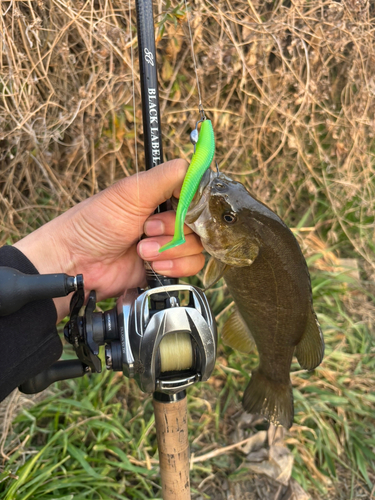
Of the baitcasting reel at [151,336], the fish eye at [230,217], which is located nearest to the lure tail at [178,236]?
the baitcasting reel at [151,336]

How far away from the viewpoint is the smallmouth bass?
129 centimetres

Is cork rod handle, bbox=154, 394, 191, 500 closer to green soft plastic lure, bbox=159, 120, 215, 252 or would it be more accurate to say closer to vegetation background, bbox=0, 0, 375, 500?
vegetation background, bbox=0, 0, 375, 500

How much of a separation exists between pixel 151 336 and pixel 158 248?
41 centimetres

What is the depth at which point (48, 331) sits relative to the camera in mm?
1276

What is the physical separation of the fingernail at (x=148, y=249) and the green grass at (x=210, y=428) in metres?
1.02

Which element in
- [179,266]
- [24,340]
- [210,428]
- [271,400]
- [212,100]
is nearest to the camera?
[24,340]

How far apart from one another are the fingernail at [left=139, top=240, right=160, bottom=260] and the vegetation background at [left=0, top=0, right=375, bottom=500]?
1026mm

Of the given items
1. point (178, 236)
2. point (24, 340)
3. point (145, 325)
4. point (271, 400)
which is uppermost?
point (178, 236)

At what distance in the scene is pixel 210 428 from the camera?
2.21 metres

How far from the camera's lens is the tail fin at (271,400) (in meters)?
1.62

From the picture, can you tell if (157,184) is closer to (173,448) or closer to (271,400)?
(173,448)

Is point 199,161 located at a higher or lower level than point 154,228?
higher

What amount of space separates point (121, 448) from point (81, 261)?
105 cm

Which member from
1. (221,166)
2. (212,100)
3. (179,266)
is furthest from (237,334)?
(212,100)
